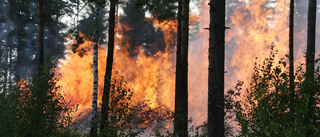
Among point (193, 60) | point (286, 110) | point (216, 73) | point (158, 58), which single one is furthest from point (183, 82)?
point (193, 60)

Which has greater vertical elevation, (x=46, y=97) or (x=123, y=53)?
(x=123, y=53)

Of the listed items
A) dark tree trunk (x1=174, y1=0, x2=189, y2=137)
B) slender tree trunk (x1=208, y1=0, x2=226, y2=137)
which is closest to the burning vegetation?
dark tree trunk (x1=174, y1=0, x2=189, y2=137)

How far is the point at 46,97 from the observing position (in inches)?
277

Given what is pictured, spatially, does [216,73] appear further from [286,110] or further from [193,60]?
[193,60]

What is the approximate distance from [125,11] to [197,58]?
42.3 ft

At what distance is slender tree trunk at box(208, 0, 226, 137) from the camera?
5801mm

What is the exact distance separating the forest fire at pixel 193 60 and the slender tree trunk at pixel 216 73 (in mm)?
18294

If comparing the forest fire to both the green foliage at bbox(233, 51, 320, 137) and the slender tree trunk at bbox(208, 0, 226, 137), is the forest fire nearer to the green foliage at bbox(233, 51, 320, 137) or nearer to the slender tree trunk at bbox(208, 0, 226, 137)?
the slender tree trunk at bbox(208, 0, 226, 137)

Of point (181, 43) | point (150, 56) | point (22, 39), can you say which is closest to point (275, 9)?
point (150, 56)

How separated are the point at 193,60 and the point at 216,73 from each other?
29692 mm

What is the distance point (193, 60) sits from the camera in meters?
35.3

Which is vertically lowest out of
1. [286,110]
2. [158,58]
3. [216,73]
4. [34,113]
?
[34,113]

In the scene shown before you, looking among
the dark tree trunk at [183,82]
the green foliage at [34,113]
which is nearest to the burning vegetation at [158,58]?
the dark tree trunk at [183,82]

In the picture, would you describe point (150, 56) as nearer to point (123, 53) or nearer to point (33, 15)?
point (123, 53)
